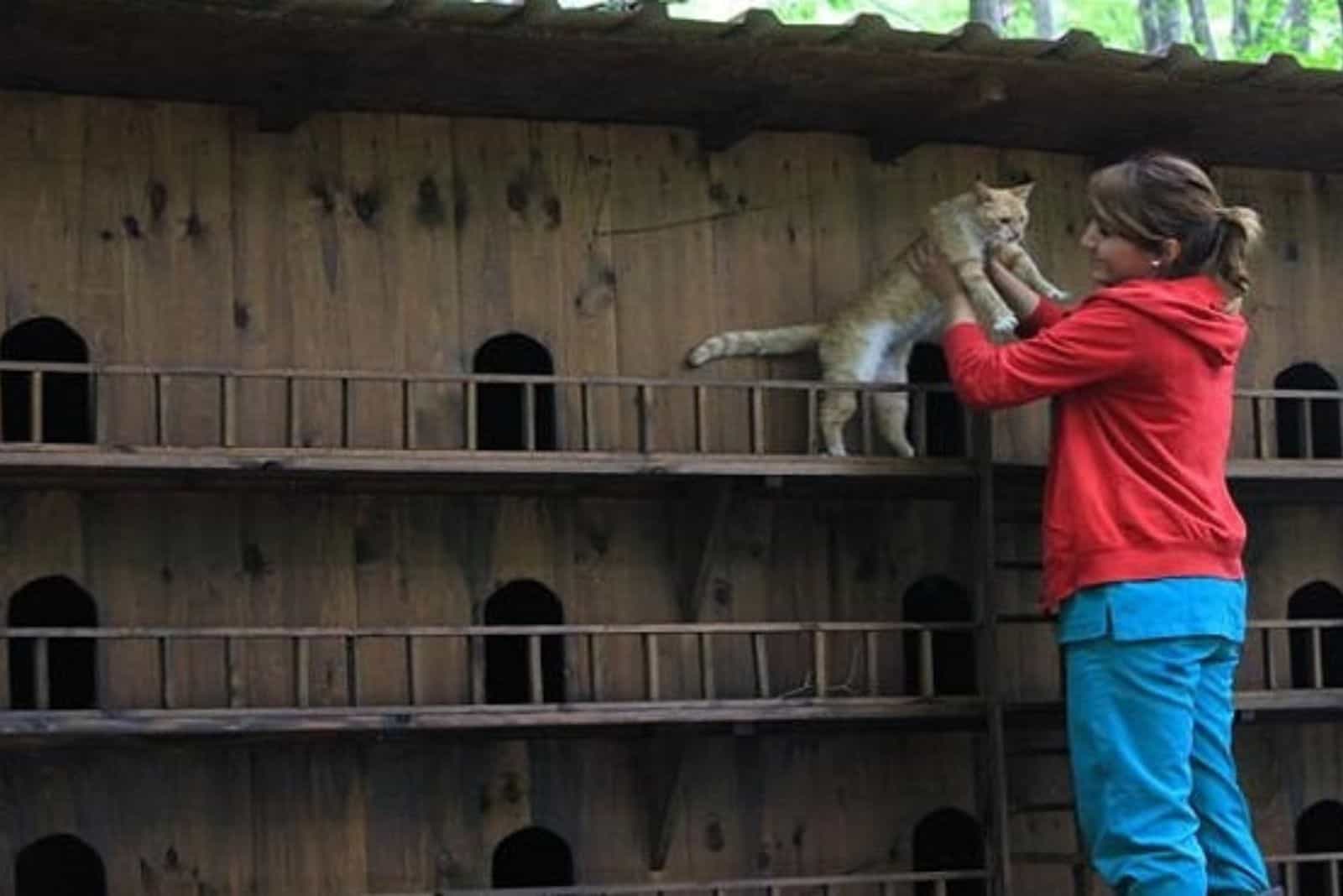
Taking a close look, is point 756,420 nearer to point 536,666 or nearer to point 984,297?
point 984,297

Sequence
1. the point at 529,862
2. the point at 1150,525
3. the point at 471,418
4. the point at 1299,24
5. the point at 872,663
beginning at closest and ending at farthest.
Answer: the point at 1150,525, the point at 471,418, the point at 872,663, the point at 529,862, the point at 1299,24

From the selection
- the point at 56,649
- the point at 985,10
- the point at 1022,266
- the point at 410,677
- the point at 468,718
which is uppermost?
the point at 985,10

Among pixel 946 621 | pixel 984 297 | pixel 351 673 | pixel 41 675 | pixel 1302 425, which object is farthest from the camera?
pixel 1302 425

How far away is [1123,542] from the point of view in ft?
20.5

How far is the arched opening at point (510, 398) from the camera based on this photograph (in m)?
8.16

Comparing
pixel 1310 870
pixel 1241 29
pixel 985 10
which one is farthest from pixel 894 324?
pixel 1241 29

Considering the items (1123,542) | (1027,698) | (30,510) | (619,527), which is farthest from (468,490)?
(1123,542)

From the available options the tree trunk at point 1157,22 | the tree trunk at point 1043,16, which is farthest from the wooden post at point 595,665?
the tree trunk at point 1157,22

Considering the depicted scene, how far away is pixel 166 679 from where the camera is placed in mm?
7625

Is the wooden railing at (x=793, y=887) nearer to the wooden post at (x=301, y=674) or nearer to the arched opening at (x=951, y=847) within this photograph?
the arched opening at (x=951, y=847)

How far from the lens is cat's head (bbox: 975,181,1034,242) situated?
317 inches

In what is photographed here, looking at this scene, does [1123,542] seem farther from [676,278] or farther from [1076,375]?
[676,278]

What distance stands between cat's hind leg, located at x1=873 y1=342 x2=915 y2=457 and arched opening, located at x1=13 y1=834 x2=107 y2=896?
7.79ft

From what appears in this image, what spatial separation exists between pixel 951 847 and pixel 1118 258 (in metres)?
2.88
